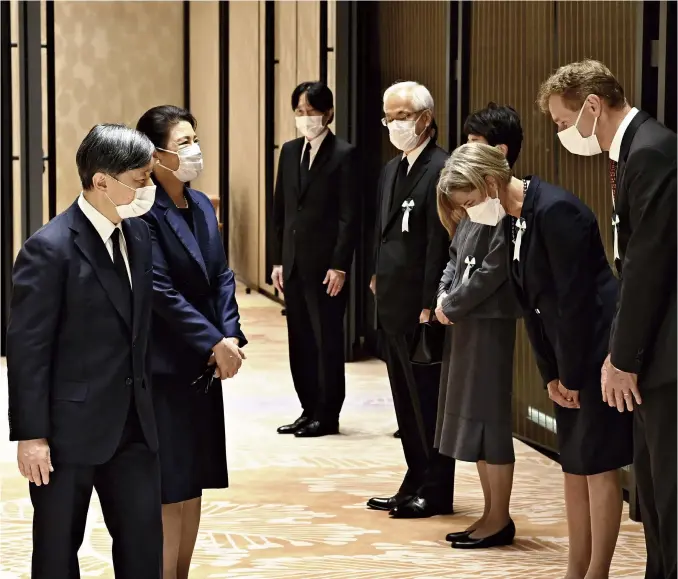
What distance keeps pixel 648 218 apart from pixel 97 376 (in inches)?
56.2

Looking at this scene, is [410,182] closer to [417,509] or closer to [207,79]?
[417,509]

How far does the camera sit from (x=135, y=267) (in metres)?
3.40

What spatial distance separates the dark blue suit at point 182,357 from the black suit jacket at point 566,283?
3.15 ft

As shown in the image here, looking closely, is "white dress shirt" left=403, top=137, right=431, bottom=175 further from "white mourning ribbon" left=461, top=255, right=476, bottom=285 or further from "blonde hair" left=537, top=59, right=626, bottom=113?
"blonde hair" left=537, top=59, right=626, bottom=113

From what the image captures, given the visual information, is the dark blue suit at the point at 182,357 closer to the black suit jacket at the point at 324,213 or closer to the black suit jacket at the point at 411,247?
the black suit jacket at the point at 411,247

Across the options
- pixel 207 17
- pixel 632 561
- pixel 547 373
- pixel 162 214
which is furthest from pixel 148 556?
pixel 207 17

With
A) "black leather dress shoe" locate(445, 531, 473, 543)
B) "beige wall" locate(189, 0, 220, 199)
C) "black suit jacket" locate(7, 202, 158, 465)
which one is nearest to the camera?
"black suit jacket" locate(7, 202, 158, 465)

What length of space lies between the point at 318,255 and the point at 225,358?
292 cm

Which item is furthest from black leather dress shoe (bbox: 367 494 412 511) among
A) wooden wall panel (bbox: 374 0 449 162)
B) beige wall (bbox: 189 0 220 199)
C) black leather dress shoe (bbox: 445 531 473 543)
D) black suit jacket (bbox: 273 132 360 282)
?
beige wall (bbox: 189 0 220 199)

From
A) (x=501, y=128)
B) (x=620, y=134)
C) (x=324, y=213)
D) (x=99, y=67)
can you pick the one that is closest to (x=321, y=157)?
(x=324, y=213)

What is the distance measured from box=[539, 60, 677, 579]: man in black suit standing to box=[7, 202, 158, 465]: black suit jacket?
4.10 ft

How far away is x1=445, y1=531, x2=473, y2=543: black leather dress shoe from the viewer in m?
4.85

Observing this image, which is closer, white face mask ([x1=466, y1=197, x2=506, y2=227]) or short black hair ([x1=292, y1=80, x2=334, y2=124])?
white face mask ([x1=466, y1=197, x2=506, y2=227])

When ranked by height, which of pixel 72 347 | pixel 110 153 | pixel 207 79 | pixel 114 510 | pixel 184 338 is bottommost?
pixel 114 510
